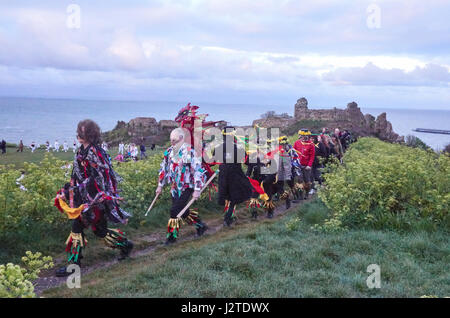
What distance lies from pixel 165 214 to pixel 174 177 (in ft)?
7.12

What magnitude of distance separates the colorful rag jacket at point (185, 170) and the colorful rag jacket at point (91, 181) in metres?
1.51

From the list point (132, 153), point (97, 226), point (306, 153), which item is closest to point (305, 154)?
point (306, 153)

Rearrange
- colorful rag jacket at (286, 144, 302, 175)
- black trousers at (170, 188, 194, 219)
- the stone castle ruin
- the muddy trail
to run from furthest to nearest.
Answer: the stone castle ruin < colorful rag jacket at (286, 144, 302, 175) < black trousers at (170, 188, 194, 219) < the muddy trail

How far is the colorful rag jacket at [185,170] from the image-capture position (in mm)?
7582

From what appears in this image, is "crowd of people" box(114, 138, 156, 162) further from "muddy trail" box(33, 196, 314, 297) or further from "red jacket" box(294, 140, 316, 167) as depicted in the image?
"muddy trail" box(33, 196, 314, 297)

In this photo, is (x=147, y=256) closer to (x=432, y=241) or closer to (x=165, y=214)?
(x=165, y=214)

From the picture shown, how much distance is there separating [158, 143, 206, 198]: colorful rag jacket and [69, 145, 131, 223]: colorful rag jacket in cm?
151

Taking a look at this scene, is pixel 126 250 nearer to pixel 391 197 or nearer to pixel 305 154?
pixel 391 197

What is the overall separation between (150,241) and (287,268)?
3356 millimetres

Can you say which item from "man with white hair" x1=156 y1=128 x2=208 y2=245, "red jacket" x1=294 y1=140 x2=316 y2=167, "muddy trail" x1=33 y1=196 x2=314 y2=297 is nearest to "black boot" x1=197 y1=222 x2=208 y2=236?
"muddy trail" x1=33 y1=196 x2=314 y2=297

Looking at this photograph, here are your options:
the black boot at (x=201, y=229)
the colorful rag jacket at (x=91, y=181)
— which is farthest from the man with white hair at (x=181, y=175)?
the colorful rag jacket at (x=91, y=181)

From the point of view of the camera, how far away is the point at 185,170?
768 centimetres

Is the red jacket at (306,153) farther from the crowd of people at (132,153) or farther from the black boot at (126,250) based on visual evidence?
the crowd of people at (132,153)

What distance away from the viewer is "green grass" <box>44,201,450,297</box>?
16.4ft
